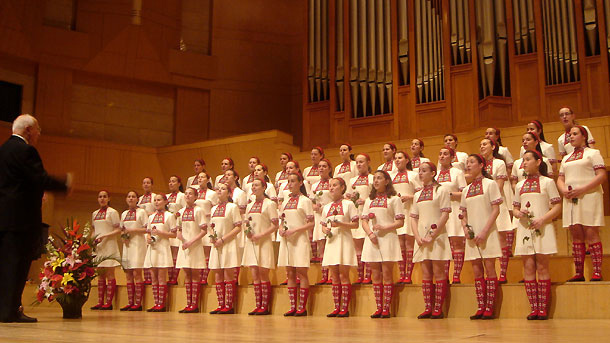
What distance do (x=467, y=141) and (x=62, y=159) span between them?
647cm

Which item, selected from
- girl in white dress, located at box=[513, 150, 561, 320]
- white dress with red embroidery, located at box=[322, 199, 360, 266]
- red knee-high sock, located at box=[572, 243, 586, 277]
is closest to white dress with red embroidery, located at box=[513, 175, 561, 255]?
girl in white dress, located at box=[513, 150, 561, 320]

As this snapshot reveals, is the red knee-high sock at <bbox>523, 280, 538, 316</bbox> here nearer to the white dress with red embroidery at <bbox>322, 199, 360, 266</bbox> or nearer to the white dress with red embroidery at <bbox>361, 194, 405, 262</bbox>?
the white dress with red embroidery at <bbox>361, 194, 405, 262</bbox>

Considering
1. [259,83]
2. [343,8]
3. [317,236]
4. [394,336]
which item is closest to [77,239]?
[317,236]

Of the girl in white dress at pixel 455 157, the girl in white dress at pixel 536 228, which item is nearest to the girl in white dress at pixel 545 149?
the girl in white dress at pixel 455 157

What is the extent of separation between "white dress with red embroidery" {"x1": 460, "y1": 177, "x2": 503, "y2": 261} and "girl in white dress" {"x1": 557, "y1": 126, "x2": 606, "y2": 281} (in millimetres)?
692

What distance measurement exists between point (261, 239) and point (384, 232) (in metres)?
1.46

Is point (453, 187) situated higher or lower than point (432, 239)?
higher

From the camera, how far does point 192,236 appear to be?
24.5 ft

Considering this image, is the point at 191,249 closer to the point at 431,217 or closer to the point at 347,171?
the point at 347,171

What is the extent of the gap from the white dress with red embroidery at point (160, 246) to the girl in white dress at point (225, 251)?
33.3 inches

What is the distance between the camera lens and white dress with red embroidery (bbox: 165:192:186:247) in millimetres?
8250

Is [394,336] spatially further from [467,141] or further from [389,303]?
[467,141]

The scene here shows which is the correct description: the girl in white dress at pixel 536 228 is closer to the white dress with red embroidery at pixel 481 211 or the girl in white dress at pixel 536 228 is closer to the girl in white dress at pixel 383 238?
the white dress with red embroidery at pixel 481 211

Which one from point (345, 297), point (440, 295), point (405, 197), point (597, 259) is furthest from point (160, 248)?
point (597, 259)
